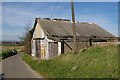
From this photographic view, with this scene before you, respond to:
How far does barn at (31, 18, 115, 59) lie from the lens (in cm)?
2997

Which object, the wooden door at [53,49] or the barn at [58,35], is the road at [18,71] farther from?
the barn at [58,35]

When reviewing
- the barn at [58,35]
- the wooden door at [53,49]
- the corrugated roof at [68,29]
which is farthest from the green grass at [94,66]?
the corrugated roof at [68,29]

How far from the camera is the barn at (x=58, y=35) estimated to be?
29969 millimetres

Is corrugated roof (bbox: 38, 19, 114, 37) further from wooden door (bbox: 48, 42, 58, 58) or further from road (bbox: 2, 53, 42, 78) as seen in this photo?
road (bbox: 2, 53, 42, 78)

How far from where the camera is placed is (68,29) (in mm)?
37688

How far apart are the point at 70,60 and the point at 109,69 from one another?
6.75 m

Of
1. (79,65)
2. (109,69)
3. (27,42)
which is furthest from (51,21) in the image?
(109,69)

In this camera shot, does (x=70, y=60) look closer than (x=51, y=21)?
Yes

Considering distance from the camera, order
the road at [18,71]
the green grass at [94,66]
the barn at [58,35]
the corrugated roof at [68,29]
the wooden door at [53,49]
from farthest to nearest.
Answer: the corrugated roof at [68,29], the barn at [58,35], the wooden door at [53,49], the road at [18,71], the green grass at [94,66]

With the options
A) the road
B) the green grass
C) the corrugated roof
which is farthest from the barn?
the green grass

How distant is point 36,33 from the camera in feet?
127

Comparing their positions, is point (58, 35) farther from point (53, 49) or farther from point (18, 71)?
point (18, 71)

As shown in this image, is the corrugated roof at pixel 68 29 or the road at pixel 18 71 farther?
the corrugated roof at pixel 68 29

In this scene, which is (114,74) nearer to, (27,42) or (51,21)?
(51,21)
